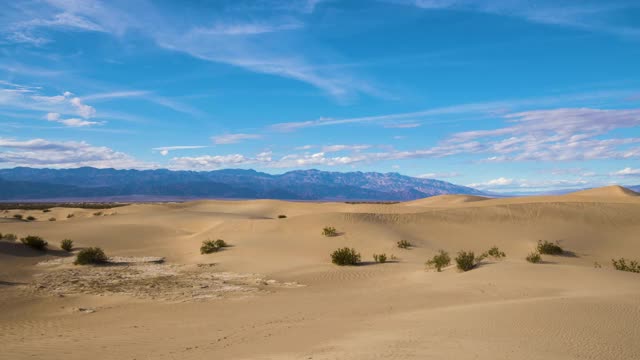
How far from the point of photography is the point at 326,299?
12812 millimetres

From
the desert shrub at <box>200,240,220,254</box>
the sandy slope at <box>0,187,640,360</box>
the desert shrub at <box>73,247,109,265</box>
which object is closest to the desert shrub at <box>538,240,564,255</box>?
the sandy slope at <box>0,187,640,360</box>

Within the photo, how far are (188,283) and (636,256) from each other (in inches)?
789

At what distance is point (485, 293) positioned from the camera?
1222 centimetres

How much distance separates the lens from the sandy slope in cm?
752

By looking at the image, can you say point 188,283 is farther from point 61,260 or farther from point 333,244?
point 333,244

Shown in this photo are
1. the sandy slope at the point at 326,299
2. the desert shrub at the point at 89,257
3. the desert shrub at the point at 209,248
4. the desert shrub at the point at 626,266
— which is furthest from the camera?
the desert shrub at the point at 209,248

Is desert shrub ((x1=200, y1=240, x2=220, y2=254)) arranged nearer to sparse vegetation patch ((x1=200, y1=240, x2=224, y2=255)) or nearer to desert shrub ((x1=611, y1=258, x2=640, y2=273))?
sparse vegetation patch ((x1=200, y1=240, x2=224, y2=255))

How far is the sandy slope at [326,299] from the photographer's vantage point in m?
7.52

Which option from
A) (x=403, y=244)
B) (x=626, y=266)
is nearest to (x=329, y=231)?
(x=403, y=244)

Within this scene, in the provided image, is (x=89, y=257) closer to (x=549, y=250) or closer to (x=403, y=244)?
(x=403, y=244)

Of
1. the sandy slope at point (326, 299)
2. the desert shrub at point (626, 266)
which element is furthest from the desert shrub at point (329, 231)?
the desert shrub at point (626, 266)

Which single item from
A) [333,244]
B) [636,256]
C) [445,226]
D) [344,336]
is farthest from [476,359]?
[445,226]

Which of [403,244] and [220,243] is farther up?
[403,244]

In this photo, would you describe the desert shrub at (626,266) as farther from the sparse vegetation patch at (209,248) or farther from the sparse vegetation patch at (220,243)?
the sparse vegetation patch at (220,243)
